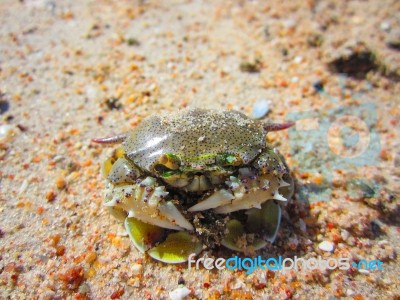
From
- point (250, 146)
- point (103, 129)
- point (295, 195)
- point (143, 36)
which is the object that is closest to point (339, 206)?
point (295, 195)

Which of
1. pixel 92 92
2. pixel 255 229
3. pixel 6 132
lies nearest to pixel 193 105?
pixel 92 92

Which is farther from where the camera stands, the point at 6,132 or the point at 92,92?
the point at 92,92

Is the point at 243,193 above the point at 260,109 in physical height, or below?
above

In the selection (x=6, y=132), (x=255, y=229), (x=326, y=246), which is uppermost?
(x=6, y=132)

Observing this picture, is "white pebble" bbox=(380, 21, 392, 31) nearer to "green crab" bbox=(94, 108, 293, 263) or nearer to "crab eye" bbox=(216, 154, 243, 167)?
"green crab" bbox=(94, 108, 293, 263)

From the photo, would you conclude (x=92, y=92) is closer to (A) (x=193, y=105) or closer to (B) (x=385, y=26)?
(A) (x=193, y=105)

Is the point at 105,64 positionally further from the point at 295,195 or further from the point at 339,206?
the point at 339,206

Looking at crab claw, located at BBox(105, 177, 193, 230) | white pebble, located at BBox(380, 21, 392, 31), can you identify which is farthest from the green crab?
white pebble, located at BBox(380, 21, 392, 31)
